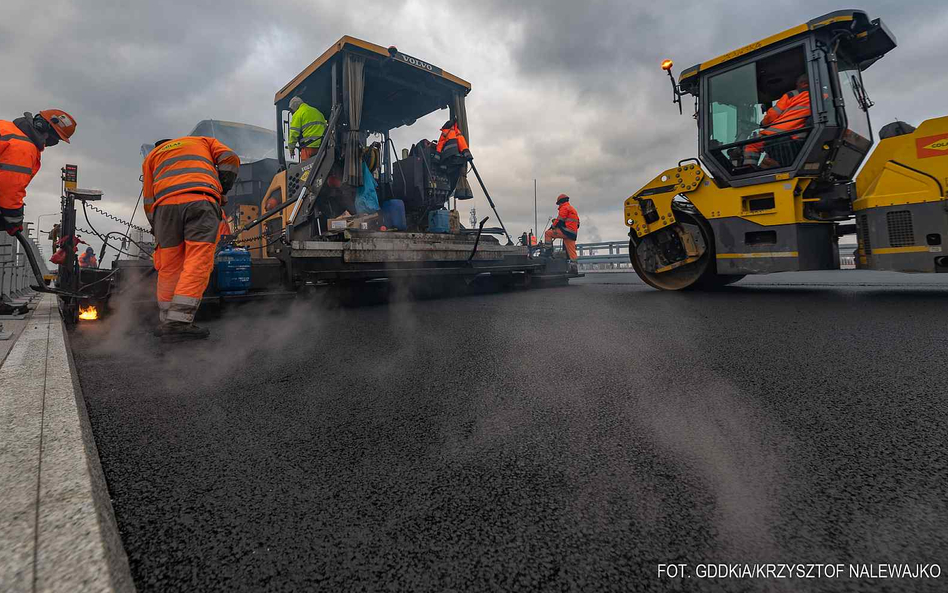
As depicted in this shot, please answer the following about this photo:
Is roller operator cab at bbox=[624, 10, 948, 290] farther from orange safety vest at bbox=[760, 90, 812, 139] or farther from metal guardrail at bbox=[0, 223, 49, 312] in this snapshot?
metal guardrail at bbox=[0, 223, 49, 312]

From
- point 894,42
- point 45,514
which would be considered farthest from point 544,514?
point 894,42

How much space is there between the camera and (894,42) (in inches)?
160

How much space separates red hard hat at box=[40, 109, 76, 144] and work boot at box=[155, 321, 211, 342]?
71.7 inches

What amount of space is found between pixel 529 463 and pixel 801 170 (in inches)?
166

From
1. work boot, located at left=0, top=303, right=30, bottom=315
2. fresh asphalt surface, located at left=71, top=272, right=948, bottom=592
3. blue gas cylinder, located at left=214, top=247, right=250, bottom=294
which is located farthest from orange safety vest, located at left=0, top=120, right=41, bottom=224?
fresh asphalt surface, located at left=71, top=272, right=948, bottom=592

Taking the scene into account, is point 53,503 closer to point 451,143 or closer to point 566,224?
point 451,143

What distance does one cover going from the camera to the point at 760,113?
4691 millimetres

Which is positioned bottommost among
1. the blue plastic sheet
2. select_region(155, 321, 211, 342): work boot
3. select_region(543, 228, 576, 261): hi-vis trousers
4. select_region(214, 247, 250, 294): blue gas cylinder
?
select_region(155, 321, 211, 342): work boot

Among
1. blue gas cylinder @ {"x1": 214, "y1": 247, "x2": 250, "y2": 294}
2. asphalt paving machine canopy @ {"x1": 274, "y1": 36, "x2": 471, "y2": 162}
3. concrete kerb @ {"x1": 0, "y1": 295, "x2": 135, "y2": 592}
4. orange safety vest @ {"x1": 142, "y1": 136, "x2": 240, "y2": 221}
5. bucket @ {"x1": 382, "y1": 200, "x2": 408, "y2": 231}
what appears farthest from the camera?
bucket @ {"x1": 382, "y1": 200, "x2": 408, "y2": 231}

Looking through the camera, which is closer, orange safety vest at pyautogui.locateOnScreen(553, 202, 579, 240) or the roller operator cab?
the roller operator cab

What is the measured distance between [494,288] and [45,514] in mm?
5478

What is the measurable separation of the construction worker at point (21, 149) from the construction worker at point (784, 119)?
18.9 ft

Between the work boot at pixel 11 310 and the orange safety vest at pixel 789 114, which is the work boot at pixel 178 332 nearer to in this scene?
the work boot at pixel 11 310

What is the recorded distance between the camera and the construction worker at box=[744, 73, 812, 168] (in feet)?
13.1
